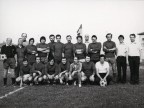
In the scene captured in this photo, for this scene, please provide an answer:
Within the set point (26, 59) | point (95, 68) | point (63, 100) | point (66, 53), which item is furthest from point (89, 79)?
point (63, 100)

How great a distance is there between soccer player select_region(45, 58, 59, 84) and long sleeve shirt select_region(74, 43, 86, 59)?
0.94 metres

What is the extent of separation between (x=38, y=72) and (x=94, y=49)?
235 centimetres

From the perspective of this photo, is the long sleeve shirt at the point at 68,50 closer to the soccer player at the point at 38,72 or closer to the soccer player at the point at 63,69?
the soccer player at the point at 63,69

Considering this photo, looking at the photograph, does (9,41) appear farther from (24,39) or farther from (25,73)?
(25,73)

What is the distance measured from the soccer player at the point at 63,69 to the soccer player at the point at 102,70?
1172mm

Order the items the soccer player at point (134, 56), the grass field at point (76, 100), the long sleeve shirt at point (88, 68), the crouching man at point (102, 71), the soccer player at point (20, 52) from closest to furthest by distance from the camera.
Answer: the grass field at point (76, 100) < the crouching man at point (102, 71) < the soccer player at point (134, 56) < the long sleeve shirt at point (88, 68) < the soccer player at point (20, 52)

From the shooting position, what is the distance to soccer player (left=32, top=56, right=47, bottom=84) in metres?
10.1

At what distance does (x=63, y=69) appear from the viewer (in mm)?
10352

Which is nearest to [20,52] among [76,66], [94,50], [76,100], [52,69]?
[52,69]

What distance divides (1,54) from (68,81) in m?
2.79

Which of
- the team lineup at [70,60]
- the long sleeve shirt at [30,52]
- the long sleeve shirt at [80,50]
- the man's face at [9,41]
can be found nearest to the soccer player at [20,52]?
the team lineup at [70,60]

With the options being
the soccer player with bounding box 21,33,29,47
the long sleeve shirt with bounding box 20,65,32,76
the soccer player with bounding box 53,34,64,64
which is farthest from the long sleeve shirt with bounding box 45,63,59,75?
the soccer player with bounding box 21,33,29,47

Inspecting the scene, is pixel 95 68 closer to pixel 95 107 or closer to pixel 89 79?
pixel 89 79

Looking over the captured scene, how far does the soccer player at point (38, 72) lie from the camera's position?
10105mm
